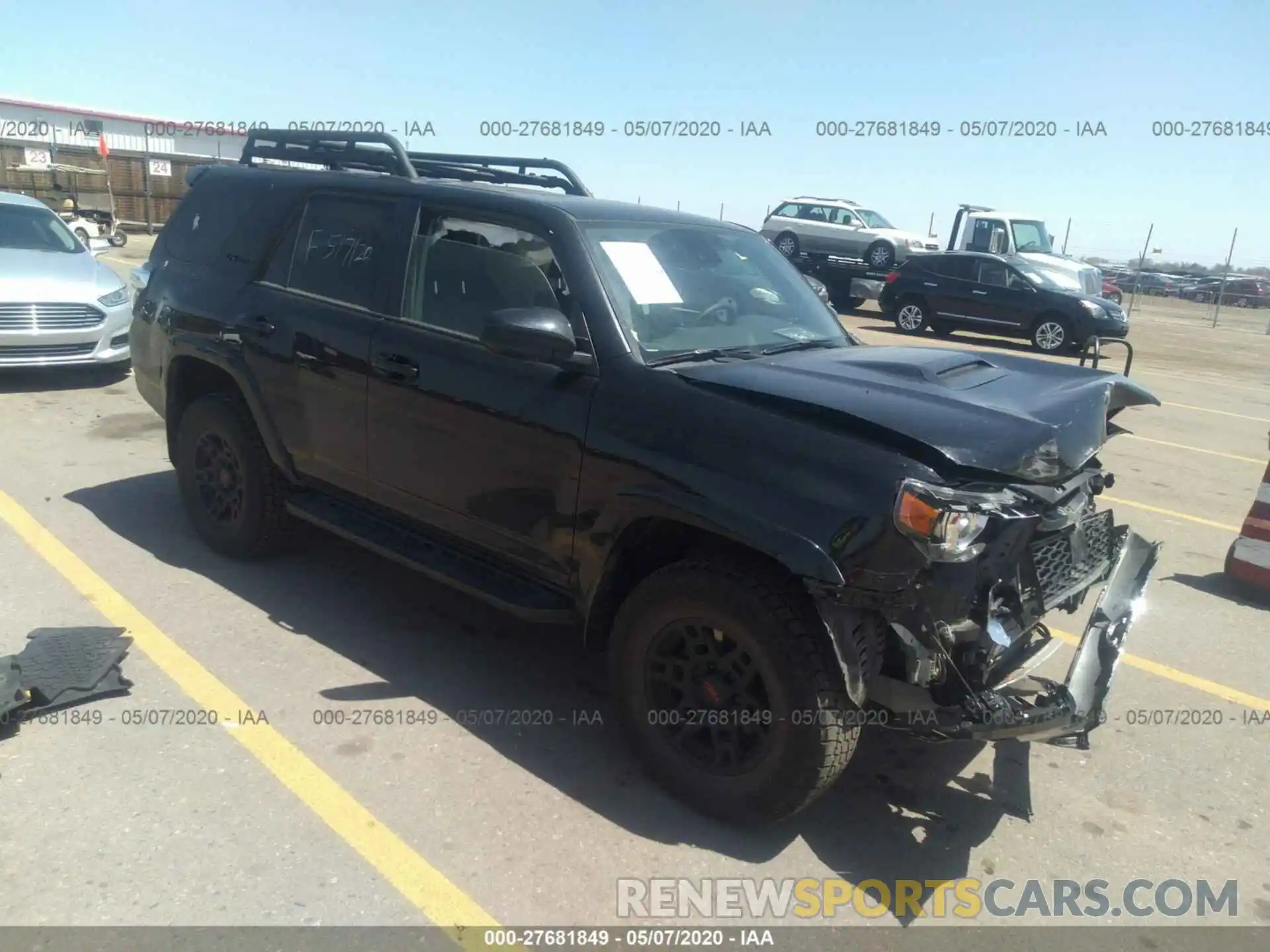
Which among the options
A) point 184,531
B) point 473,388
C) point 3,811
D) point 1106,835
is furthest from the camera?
point 184,531

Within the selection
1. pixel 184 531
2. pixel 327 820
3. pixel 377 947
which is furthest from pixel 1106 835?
pixel 184 531

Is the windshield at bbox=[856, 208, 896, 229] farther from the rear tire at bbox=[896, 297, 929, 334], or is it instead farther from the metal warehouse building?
the metal warehouse building

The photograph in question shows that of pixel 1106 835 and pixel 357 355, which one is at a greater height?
pixel 357 355

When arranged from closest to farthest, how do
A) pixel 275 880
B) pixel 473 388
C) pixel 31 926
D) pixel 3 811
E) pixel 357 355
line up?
pixel 31 926
pixel 275 880
pixel 3 811
pixel 473 388
pixel 357 355

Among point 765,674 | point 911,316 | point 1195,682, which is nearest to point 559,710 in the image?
point 765,674

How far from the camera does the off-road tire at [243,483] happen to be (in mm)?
4738

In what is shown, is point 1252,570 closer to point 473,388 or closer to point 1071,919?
point 1071,919

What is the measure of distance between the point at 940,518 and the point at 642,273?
1593 millimetres

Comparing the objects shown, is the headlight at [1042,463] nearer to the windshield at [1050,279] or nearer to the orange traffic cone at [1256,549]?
the orange traffic cone at [1256,549]

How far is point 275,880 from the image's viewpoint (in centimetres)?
281

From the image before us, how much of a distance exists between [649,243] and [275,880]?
2.60 meters

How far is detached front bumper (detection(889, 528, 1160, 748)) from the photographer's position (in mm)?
2836

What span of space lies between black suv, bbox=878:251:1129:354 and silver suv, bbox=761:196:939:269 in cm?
225

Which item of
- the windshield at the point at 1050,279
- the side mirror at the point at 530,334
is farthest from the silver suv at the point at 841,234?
the side mirror at the point at 530,334
